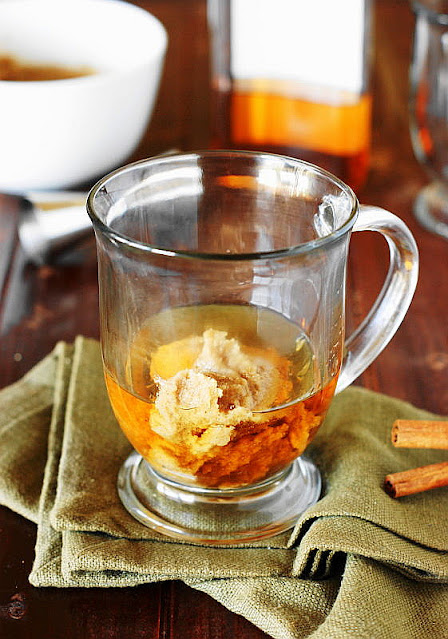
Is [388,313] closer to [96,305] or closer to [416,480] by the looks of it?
[416,480]

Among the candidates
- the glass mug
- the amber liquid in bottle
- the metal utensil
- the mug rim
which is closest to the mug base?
the glass mug

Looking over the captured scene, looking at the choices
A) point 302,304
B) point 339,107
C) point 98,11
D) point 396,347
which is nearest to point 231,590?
point 302,304

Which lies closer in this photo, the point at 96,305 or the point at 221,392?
the point at 221,392

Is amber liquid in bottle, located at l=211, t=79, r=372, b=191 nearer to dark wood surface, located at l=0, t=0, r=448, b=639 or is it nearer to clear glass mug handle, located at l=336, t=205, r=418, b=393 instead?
dark wood surface, located at l=0, t=0, r=448, b=639

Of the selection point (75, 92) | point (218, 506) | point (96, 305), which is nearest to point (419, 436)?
point (218, 506)

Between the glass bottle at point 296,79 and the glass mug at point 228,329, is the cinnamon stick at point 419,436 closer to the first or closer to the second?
the glass mug at point 228,329
